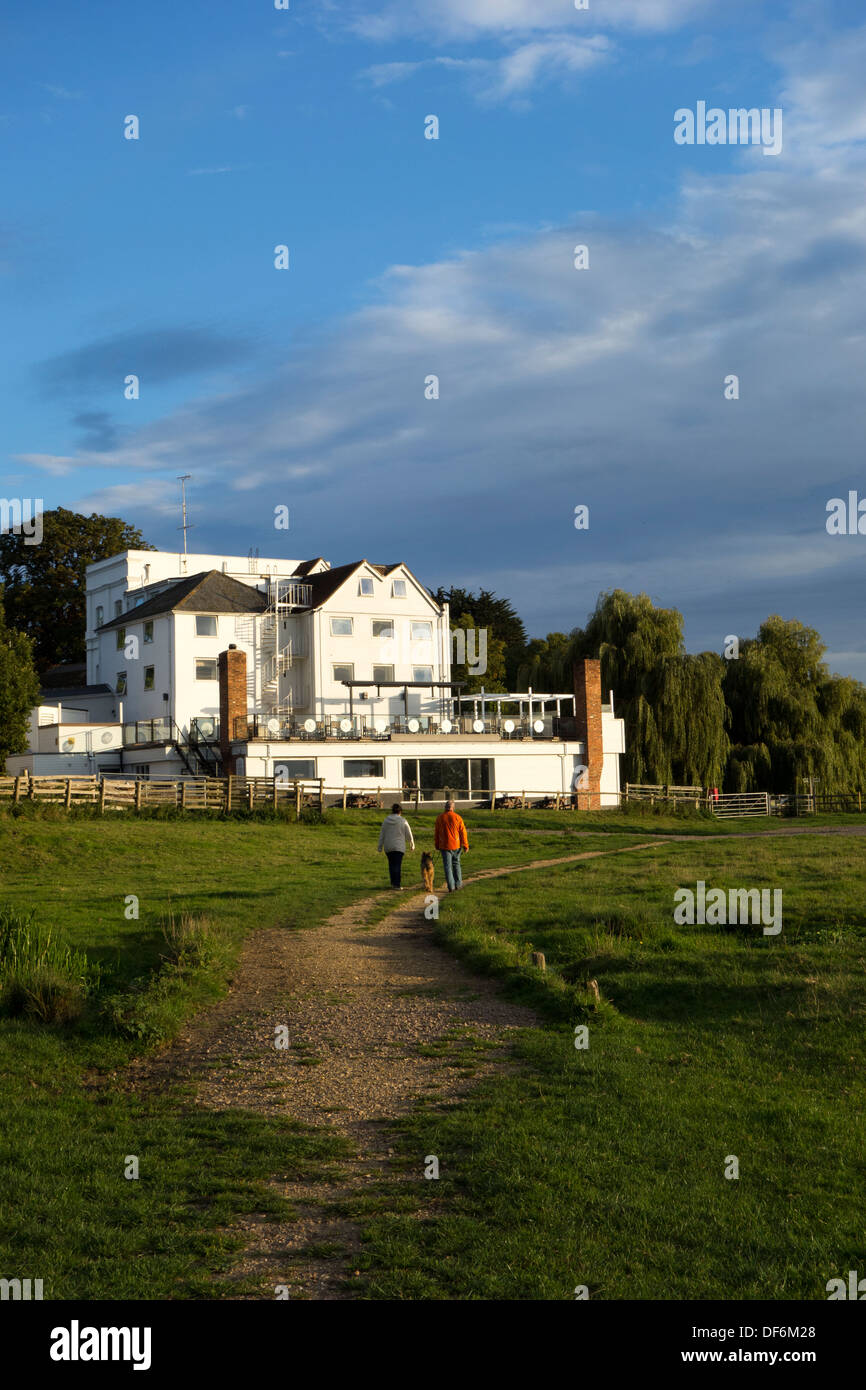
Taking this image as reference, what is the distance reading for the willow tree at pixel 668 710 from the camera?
54719 mm

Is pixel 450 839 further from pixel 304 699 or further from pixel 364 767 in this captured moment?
pixel 304 699

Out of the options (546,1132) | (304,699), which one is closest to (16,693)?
(304,699)

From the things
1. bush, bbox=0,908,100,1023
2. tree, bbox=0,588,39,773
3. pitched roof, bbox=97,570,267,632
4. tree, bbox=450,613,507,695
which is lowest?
bush, bbox=0,908,100,1023

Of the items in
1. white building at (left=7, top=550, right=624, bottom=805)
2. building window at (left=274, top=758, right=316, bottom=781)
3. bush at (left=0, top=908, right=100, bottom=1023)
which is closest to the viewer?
bush at (left=0, top=908, right=100, bottom=1023)

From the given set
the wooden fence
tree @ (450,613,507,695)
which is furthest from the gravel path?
tree @ (450,613,507,695)

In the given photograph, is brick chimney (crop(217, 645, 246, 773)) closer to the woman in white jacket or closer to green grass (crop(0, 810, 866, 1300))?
the woman in white jacket

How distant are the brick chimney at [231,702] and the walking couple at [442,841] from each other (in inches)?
1083

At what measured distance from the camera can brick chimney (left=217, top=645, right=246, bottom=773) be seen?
49.5 m

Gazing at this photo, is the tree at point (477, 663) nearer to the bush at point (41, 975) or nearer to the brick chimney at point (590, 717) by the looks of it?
the brick chimney at point (590, 717)

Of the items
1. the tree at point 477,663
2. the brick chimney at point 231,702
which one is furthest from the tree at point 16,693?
the tree at point 477,663

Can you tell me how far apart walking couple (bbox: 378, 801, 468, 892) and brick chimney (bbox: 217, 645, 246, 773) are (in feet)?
90.2
